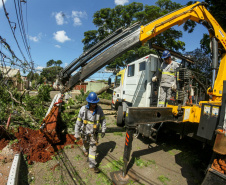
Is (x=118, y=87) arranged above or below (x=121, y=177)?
above

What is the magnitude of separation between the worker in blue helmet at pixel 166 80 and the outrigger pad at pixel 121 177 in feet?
7.91

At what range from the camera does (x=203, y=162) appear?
379 cm

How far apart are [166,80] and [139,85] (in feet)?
3.99

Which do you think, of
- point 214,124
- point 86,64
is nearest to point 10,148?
point 86,64

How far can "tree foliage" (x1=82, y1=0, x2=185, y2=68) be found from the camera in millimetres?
16766

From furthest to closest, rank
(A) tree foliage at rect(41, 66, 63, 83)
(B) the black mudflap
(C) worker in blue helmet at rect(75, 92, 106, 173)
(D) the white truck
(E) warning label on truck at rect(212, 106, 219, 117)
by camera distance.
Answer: (A) tree foliage at rect(41, 66, 63, 83)
(D) the white truck
(C) worker in blue helmet at rect(75, 92, 106, 173)
(E) warning label on truck at rect(212, 106, 219, 117)
(B) the black mudflap

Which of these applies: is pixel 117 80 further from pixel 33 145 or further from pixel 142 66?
pixel 33 145

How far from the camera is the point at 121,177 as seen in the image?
3.04 metres

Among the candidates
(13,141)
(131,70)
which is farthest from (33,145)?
(131,70)

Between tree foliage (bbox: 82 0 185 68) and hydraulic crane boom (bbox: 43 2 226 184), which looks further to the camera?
tree foliage (bbox: 82 0 185 68)

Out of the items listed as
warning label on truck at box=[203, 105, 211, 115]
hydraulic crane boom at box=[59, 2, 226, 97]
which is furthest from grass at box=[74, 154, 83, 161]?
warning label on truck at box=[203, 105, 211, 115]

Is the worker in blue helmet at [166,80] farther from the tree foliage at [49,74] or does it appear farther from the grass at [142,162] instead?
the tree foliage at [49,74]

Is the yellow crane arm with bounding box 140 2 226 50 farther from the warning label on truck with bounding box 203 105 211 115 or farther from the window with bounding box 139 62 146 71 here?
the warning label on truck with bounding box 203 105 211 115

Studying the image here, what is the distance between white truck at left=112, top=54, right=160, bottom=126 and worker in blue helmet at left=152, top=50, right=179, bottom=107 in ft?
1.10
